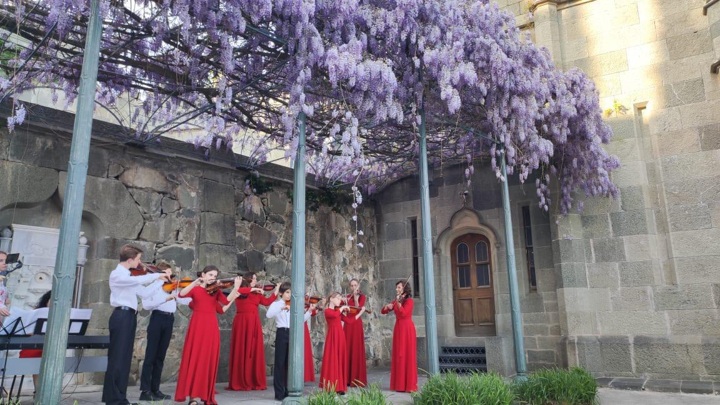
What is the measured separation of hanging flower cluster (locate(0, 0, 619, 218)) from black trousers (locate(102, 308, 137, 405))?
2.22 meters

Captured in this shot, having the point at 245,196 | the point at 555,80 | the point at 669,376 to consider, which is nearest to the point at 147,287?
the point at 245,196

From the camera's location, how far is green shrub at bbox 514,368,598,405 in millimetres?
6230

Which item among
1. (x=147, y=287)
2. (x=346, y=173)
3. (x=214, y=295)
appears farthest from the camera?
(x=346, y=173)

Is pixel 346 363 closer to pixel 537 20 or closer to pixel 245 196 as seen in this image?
pixel 245 196

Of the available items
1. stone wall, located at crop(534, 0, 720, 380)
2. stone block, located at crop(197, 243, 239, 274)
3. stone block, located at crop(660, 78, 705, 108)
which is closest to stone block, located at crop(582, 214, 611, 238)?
stone wall, located at crop(534, 0, 720, 380)

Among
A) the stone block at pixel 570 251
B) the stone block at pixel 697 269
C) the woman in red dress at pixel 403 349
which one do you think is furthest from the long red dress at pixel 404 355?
the stone block at pixel 697 269

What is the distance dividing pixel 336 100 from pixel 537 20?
4933 millimetres

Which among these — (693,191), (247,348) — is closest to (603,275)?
(693,191)

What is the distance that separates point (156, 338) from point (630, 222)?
6.81 metres

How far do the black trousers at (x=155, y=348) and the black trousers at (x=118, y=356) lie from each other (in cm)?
79

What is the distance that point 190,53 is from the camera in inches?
230

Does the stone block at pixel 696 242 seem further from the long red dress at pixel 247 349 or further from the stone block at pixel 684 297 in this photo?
the long red dress at pixel 247 349

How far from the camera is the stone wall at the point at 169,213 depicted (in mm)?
6543

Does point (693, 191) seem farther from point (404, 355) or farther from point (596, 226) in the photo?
point (404, 355)
